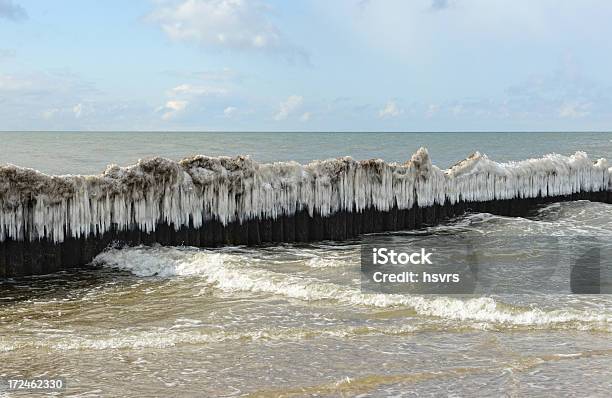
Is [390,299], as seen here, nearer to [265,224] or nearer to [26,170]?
[265,224]

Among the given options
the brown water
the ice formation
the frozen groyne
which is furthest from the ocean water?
the ice formation

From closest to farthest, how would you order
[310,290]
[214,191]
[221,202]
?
[310,290], [214,191], [221,202]

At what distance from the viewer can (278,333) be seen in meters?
8.89

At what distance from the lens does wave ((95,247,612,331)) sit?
969 centimetres

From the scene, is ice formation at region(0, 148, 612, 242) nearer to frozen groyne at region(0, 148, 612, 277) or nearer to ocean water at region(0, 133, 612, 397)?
frozen groyne at region(0, 148, 612, 277)

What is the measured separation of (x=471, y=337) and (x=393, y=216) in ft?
27.3

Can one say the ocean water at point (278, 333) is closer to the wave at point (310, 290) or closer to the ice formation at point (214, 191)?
the wave at point (310, 290)

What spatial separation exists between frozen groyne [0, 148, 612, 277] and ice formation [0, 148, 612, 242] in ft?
0.07

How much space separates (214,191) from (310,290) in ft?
14.4

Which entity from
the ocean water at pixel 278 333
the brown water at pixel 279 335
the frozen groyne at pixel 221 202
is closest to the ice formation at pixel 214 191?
the frozen groyne at pixel 221 202

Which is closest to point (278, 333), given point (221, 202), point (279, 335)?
point (279, 335)

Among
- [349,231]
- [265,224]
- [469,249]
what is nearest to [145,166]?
[265,224]

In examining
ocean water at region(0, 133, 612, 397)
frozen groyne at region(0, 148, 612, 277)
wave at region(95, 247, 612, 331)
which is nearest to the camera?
ocean water at region(0, 133, 612, 397)

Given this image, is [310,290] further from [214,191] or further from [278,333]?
[214,191]
